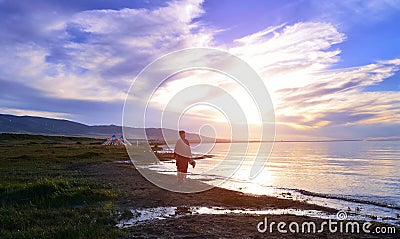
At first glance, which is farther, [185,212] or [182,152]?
[182,152]

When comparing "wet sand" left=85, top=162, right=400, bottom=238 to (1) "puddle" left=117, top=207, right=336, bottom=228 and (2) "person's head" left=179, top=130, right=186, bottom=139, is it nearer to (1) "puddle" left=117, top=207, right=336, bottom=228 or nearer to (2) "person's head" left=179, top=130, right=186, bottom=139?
(1) "puddle" left=117, top=207, right=336, bottom=228

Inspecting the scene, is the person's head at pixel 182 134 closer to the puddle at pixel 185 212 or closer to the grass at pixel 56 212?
the puddle at pixel 185 212

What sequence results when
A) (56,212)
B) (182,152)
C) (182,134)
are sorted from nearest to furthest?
1. (56,212)
2. (182,134)
3. (182,152)

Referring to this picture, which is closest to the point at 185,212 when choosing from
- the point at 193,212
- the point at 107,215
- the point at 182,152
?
the point at 193,212

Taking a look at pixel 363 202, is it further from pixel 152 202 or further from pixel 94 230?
pixel 94 230

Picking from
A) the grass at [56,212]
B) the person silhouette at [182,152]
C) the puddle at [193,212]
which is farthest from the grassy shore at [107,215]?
the person silhouette at [182,152]

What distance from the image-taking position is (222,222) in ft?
34.8

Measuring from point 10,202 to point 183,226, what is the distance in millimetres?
7703

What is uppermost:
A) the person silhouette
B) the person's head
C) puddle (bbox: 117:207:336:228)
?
the person's head

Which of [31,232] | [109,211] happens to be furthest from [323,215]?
[31,232]

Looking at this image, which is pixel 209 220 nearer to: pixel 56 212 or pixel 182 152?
pixel 56 212

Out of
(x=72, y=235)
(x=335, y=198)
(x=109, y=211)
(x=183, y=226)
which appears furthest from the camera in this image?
(x=335, y=198)

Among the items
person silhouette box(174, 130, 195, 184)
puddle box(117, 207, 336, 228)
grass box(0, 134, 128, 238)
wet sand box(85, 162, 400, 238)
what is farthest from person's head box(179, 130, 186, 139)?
grass box(0, 134, 128, 238)

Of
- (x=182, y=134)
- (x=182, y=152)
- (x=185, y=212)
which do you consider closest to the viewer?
(x=185, y=212)
